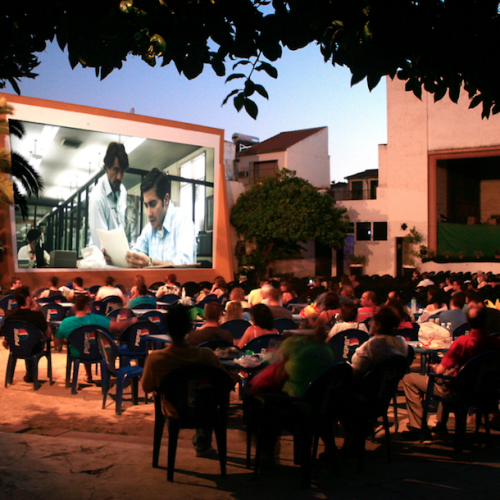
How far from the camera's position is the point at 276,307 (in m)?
7.30

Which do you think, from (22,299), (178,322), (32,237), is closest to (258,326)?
(178,322)

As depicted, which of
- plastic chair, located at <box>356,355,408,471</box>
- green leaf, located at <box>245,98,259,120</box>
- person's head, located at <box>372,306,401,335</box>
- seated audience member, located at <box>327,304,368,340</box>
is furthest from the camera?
seated audience member, located at <box>327,304,368,340</box>

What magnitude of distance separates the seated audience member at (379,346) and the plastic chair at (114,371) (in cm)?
239

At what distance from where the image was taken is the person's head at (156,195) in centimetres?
2028

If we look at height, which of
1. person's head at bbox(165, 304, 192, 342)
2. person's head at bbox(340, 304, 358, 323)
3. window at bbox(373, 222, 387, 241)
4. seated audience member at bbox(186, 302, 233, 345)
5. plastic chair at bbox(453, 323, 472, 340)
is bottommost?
plastic chair at bbox(453, 323, 472, 340)

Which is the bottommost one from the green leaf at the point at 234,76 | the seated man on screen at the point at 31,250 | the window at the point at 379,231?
the seated man on screen at the point at 31,250

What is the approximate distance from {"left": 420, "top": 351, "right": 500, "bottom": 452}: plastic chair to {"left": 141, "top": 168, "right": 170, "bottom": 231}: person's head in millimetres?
16749

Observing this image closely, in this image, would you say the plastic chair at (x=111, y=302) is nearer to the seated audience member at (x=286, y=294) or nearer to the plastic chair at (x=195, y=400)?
the seated audience member at (x=286, y=294)

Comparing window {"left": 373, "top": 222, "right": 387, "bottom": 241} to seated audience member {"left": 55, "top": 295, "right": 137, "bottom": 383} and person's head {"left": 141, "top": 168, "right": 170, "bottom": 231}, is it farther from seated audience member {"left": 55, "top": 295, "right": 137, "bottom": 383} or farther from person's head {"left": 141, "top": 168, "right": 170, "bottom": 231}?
seated audience member {"left": 55, "top": 295, "right": 137, "bottom": 383}

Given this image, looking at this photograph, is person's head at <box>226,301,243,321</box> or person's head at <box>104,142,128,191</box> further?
person's head at <box>104,142,128,191</box>

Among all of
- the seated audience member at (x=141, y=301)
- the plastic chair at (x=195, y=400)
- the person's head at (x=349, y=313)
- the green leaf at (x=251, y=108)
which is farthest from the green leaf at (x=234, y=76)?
the seated audience member at (x=141, y=301)

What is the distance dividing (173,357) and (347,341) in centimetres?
241

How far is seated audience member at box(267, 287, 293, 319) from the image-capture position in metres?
7.23

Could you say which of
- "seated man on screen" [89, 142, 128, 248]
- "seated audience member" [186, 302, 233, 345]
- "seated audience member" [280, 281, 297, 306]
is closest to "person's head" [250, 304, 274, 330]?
"seated audience member" [186, 302, 233, 345]
